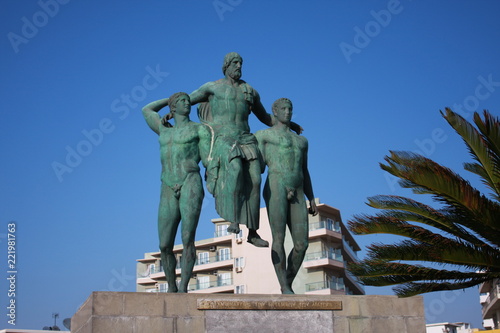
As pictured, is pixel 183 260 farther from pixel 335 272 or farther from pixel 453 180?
pixel 335 272

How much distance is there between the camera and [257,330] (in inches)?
408

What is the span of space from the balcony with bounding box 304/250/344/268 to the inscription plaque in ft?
131

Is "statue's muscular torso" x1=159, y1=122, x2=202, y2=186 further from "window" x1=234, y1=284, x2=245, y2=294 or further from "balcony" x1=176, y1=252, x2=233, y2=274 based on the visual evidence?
"balcony" x1=176, y1=252, x2=233, y2=274

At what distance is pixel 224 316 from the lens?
10312 mm

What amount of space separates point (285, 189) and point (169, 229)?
7.12 ft

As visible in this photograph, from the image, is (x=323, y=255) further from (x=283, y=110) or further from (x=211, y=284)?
(x=283, y=110)

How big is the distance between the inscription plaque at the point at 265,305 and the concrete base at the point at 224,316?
0.6 inches

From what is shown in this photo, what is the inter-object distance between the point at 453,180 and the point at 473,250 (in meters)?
1.36

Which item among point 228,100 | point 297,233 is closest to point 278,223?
point 297,233

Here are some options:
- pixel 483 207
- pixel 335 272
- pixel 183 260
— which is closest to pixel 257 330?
pixel 183 260

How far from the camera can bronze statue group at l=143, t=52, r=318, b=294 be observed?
11.6m

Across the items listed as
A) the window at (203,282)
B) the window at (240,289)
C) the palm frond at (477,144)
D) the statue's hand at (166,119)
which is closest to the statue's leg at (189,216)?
the statue's hand at (166,119)

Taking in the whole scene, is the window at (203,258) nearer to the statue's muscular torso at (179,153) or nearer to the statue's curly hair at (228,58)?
the statue's curly hair at (228,58)

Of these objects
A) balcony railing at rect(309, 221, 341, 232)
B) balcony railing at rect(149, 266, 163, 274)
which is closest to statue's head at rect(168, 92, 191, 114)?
balcony railing at rect(309, 221, 341, 232)
